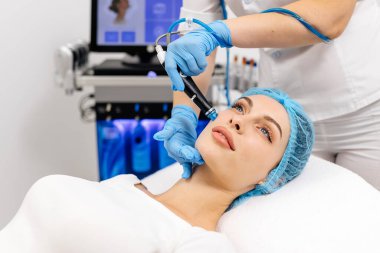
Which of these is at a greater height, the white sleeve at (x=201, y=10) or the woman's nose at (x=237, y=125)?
the white sleeve at (x=201, y=10)

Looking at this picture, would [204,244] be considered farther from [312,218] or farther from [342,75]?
[342,75]

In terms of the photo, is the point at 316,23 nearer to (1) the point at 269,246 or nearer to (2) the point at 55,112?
(1) the point at 269,246

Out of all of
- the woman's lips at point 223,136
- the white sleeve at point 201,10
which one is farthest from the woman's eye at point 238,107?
the white sleeve at point 201,10

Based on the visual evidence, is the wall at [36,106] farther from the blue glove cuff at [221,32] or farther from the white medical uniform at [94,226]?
the blue glove cuff at [221,32]

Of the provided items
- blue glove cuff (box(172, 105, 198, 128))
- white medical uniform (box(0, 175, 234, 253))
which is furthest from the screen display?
white medical uniform (box(0, 175, 234, 253))

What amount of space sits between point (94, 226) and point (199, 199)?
32cm

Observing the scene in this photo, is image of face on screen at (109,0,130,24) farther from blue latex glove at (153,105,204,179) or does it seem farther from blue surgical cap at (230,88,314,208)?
blue surgical cap at (230,88,314,208)

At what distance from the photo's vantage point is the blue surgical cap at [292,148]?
1.21 metres

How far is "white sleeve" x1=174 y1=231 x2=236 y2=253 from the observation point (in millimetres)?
969

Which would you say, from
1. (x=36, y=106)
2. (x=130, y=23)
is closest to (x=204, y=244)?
(x=130, y=23)

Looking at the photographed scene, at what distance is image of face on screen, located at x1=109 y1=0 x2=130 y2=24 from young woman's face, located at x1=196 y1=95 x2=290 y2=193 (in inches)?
41.9

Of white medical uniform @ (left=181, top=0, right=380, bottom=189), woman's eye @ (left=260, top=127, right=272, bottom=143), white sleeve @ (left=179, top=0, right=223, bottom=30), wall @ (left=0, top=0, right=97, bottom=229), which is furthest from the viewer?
wall @ (left=0, top=0, right=97, bottom=229)

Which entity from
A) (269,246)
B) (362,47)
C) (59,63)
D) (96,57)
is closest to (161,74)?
(59,63)

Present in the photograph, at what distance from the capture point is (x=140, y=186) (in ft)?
4.06
